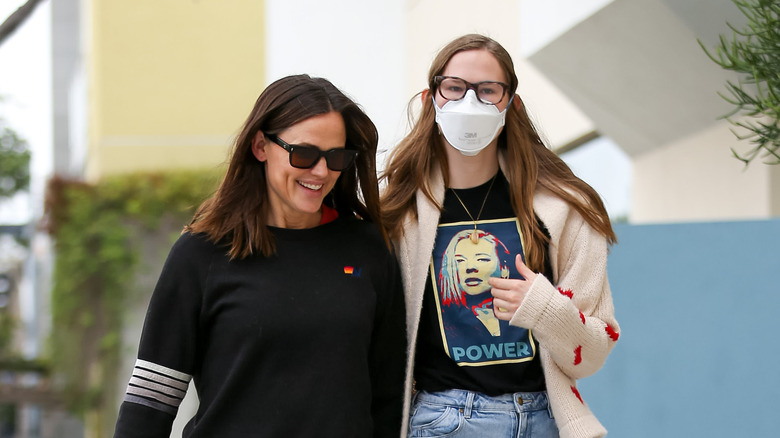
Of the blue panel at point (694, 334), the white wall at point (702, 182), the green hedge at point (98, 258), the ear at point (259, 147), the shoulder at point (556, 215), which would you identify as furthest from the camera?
the green hedge at point (98, 258)

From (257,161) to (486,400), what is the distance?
34.8 inches

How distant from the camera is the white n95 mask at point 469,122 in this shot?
2701 mm

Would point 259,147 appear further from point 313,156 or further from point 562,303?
point 562,303

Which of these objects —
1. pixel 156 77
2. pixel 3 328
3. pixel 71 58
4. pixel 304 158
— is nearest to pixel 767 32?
pixel 304 158

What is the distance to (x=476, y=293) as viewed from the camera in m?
2.67

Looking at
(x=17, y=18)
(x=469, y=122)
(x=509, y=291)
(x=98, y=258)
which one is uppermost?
(x=17, y=18)

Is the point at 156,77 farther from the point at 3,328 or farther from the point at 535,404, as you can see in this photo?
the point at 535,404

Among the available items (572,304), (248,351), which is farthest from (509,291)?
(248,351)

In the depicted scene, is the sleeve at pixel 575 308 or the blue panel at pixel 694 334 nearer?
the sleeve at pixel 575 308

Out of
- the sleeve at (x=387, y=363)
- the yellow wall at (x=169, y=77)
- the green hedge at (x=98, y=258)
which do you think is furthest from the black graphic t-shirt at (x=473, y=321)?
the yellow wall at (x=169, y=77)

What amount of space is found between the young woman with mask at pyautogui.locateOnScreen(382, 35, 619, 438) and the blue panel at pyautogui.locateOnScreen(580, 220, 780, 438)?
4.35ft

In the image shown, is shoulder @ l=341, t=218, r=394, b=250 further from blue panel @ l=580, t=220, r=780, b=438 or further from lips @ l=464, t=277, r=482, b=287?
blue panel @ l=580, t=220, r=780, b=438

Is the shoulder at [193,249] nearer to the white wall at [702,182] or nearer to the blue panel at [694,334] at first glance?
the blue panel at [694,334]

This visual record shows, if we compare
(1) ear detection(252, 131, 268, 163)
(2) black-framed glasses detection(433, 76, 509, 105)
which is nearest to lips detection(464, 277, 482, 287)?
(2) black-framed glasses detection(433, 76, 509, 105)
